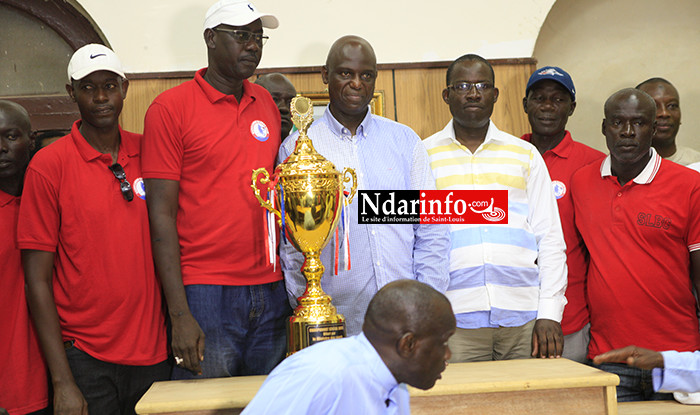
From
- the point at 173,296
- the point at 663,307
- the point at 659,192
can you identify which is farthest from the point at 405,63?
the point at 173,296

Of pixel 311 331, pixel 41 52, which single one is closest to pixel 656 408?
pixel 311 331

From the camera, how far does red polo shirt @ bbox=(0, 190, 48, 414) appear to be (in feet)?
7.61

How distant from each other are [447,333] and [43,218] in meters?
1.59

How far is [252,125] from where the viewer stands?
239 cm

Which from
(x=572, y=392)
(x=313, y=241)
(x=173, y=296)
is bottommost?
(x=572, y=392)

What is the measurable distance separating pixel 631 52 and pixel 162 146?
12.5 feet

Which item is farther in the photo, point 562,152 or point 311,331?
point 562,152

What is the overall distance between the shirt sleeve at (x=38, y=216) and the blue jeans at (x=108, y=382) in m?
0.39

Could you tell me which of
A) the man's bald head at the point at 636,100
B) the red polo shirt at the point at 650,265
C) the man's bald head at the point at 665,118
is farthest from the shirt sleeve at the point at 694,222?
the man's bald head at the point at 665,118

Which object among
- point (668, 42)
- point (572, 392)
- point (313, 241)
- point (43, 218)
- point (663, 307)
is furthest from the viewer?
point (668, 42)

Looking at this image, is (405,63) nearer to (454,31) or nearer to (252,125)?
(454,31)

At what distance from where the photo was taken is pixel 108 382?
231 cm

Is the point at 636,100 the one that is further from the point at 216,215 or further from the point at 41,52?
the point at 41,52

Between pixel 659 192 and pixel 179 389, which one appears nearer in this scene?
pixel 179 389
